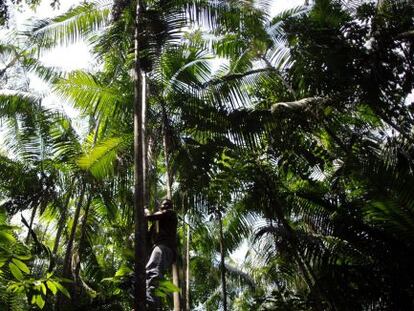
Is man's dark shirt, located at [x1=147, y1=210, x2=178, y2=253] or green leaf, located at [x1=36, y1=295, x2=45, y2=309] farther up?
man's dark shirt, located at [x1=147, y1=210, x2=178, y2=253]

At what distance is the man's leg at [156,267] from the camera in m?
3.92

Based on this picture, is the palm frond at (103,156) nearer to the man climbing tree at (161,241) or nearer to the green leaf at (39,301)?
the man climbing tree at (161,241)

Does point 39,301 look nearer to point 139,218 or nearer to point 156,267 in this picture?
point 139,218

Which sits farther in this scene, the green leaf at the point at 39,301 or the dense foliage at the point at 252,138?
the dense foliage at the point at 252,138

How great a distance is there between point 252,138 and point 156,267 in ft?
7.38

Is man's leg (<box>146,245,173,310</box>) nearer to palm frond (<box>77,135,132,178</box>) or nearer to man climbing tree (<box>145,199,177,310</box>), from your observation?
man climbing tree (<box>145,199,177,310</box>)

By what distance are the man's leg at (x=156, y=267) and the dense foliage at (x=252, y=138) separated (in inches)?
9.0

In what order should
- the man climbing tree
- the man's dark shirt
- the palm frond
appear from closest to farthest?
1. the man climbing tree
2. the man's dark shirt
3. the palm frond

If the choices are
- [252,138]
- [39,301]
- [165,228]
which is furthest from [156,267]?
[252,138]

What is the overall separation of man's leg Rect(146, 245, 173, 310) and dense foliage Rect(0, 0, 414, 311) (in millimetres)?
229

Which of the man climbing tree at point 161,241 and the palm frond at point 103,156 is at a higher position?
the palm frond at point 103,156

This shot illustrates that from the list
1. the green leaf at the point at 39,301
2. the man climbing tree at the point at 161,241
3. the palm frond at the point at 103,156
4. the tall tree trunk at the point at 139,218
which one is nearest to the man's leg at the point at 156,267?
the man climbing tree at the point at 161,241

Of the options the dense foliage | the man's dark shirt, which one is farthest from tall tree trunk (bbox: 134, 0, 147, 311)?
the man's dark shirt

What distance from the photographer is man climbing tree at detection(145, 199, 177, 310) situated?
4.32m
